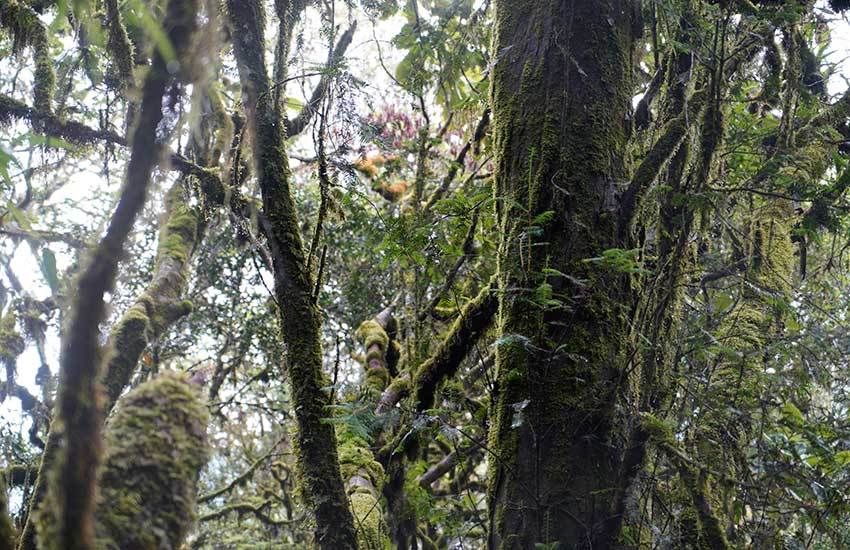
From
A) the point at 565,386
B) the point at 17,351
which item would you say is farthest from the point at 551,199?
the point at 17,351

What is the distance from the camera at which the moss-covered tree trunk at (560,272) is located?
2539mm

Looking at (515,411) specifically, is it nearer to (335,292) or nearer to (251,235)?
(251,235)

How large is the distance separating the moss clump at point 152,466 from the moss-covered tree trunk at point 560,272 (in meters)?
1.48

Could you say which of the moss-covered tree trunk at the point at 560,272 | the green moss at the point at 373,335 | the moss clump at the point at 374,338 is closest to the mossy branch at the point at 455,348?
the moss-covered tree trunk at the point at 560,272

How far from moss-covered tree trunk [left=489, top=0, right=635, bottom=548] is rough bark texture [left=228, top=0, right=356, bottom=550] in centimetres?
65

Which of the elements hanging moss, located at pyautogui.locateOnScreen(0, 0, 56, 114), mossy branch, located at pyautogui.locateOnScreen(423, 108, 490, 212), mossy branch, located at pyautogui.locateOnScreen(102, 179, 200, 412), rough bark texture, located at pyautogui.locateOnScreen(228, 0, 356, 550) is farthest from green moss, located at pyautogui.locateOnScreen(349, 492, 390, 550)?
hanging moss, located at pyautogui.locateOnScreen(0, 0, 56, 114)

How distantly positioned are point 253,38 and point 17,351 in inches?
298

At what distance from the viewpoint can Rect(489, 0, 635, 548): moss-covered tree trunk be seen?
254 centimetres

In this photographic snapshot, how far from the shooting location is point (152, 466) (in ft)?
3.71

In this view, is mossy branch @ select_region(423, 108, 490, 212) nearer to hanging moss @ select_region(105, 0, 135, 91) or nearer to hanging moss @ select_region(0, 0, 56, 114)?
hanging moss @ select_region(105, 0, 135, 91)

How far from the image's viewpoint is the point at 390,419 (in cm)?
265

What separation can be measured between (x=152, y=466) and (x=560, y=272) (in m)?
1.84

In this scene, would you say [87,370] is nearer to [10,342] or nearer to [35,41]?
[35,41]

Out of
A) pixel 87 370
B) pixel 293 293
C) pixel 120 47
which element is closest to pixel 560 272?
pixel 293 293
